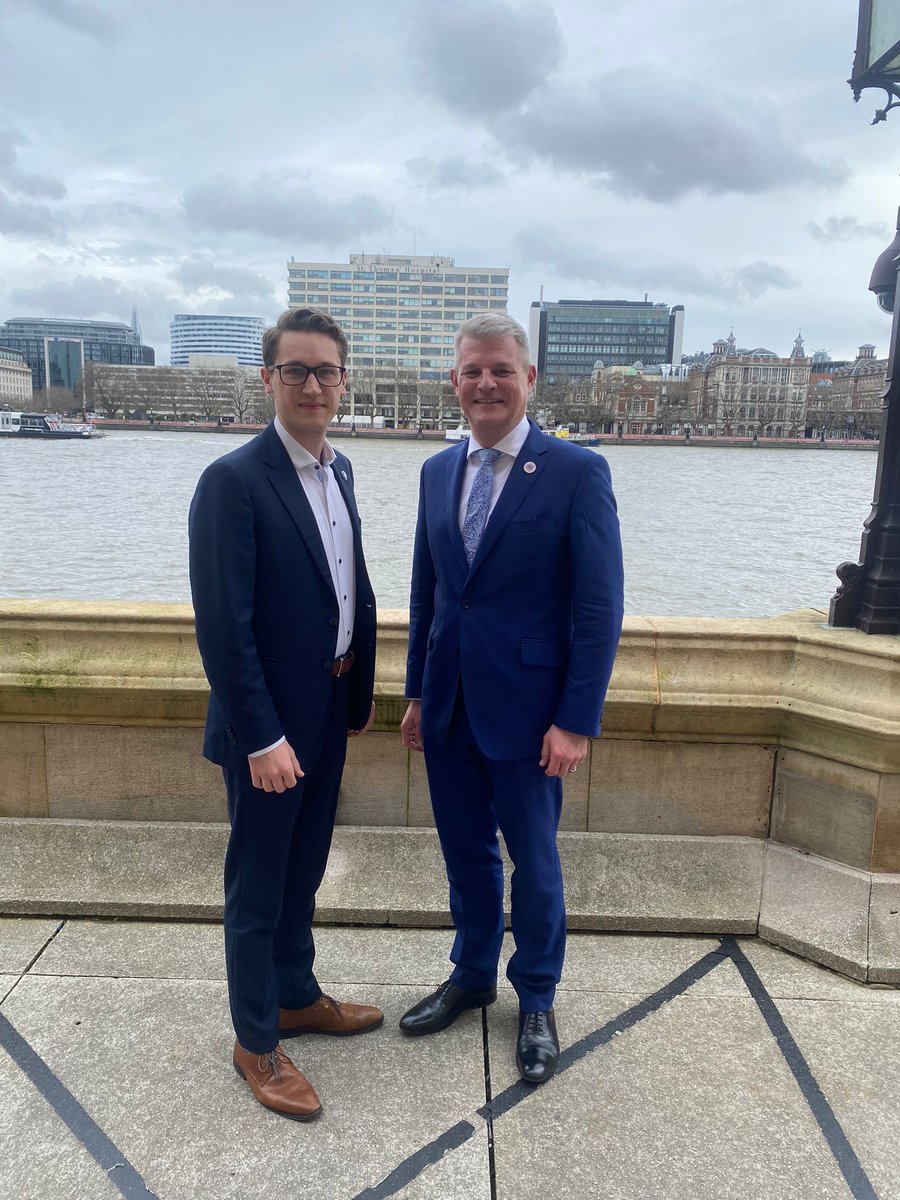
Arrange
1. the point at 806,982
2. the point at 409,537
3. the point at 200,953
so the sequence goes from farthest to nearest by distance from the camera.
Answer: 1. the point at 409,537
2. the point at 200,953
3. the point at 806,982

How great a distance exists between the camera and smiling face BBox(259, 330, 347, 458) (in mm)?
2051

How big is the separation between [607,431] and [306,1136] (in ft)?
352

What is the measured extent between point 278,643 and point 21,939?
4.97ft

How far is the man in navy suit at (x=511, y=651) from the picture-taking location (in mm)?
2199

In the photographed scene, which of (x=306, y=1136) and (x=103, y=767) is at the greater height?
(x=103, y=767)

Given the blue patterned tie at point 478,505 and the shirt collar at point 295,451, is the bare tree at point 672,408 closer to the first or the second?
the blue patterned tie at point 478,505

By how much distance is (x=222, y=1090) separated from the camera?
2195 millimetres

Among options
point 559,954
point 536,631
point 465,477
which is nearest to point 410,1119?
point 559,954

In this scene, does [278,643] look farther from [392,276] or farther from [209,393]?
[209,393]

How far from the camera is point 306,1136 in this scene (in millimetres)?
2062

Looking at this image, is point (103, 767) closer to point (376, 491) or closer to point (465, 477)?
point (465, 477)

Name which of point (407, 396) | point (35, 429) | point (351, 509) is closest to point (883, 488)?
point (351, 509)

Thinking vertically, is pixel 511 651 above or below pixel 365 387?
below

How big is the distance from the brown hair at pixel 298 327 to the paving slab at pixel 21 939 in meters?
1.94
